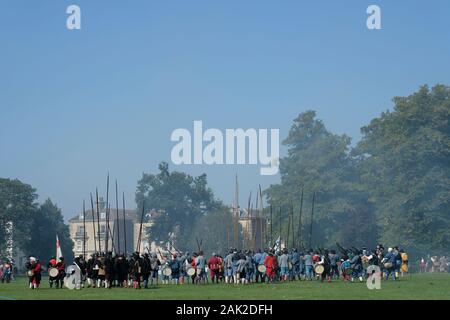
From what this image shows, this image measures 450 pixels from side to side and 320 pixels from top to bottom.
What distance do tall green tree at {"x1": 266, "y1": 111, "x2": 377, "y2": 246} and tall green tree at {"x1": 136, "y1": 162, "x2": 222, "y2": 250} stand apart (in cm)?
3490

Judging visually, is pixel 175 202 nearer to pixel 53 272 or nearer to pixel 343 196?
pixel 343 196

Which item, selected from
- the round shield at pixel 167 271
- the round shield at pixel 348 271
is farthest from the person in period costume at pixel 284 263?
the round shield at pixel 167 271

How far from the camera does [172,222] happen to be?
131875mm

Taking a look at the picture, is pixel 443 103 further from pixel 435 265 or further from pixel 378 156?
pixel 435 265

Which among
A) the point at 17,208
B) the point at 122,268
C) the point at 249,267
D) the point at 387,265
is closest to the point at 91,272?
the point at 122,268

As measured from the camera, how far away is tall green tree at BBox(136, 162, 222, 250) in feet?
428

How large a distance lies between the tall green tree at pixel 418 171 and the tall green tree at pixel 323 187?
10019 millimetres

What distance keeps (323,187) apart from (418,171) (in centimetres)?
1937

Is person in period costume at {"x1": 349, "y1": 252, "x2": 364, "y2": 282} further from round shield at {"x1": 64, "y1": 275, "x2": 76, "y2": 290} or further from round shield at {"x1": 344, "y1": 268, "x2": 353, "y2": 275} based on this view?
round shield at {"x1": 64, "y1": 275, "x2": 76, "y2": 290}

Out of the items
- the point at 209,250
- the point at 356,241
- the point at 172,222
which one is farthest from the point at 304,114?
the point at 172,222

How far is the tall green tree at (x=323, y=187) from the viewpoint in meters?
86.4

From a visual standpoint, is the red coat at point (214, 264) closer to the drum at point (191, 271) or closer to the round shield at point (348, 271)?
the drum at point (191, 271)

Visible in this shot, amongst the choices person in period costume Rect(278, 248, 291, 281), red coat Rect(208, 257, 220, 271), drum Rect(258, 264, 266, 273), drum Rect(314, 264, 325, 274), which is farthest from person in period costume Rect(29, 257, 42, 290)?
drum Rect(314, 264, 325, 274)
